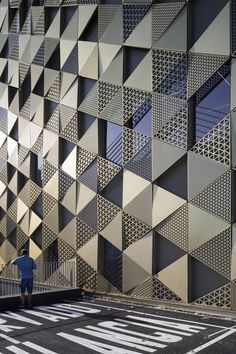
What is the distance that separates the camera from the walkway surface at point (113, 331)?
842 cm

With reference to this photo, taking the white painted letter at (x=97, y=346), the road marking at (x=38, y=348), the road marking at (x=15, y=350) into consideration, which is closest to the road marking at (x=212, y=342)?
the white painted letter at (x=97, y=346)

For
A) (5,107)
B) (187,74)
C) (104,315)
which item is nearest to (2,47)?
(5,107)

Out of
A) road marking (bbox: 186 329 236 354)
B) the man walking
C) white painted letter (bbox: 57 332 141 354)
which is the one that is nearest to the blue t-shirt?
the man walking

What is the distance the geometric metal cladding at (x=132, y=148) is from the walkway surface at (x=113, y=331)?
1683 millimetres

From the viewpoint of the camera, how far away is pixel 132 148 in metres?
14.7

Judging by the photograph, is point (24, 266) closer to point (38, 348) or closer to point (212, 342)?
point (38, 348)

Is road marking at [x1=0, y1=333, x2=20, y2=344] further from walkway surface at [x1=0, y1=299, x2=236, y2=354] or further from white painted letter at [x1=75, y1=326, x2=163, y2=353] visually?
white painted letter at [x1=75, y1=326, x2=163, y2=353]

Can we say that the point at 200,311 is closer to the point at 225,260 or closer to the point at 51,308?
the point at 225,260

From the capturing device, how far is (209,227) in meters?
12.4

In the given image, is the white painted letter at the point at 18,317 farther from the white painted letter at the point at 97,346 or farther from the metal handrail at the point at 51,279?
the metal handrail at the point at 51,279

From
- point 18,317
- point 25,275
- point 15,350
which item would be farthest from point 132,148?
point 15,350

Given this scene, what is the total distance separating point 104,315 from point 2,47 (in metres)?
16.8

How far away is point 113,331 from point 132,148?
6.56 meters

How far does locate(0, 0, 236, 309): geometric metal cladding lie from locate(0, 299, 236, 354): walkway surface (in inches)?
66.3
